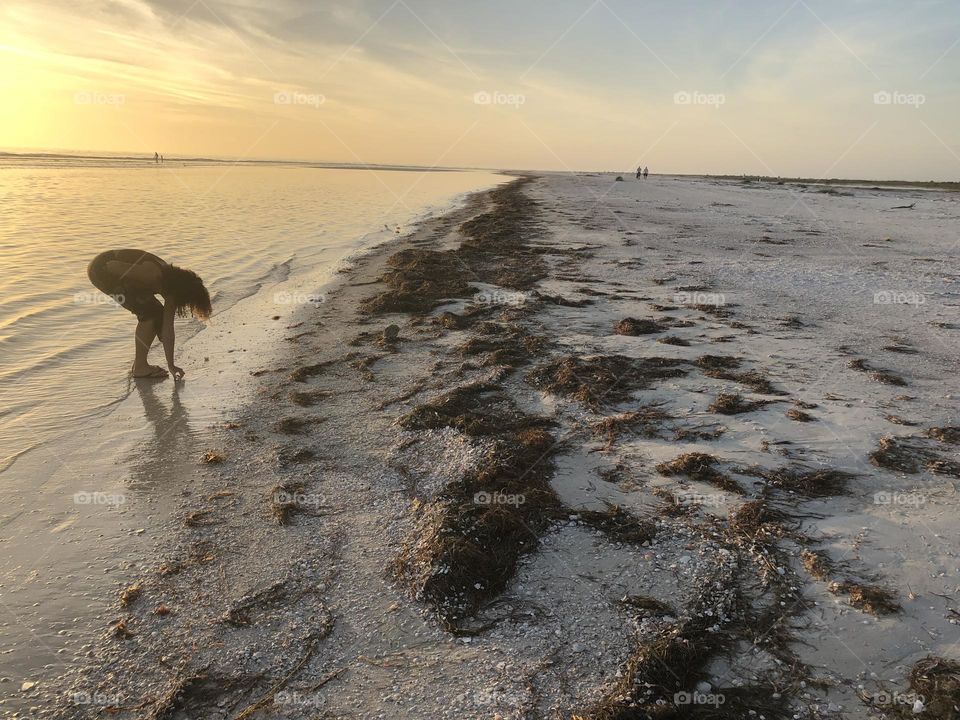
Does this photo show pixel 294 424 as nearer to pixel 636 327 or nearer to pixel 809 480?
pixel 809 480

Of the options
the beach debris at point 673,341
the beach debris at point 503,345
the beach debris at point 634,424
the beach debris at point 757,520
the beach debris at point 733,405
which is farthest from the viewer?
the beach debris at point 673,341

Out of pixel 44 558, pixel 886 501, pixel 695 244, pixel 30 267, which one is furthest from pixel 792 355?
pixel 30 267

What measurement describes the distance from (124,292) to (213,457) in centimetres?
326

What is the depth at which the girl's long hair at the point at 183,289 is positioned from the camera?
7.58 m

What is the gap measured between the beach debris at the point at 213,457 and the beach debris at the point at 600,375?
3.84 metres

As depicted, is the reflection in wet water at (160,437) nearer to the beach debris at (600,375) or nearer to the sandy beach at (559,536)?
the sandy beach at (559,536)

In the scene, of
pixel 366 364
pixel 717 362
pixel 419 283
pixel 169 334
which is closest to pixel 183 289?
pixel 169 334

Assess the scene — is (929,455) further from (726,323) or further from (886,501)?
(726,323)

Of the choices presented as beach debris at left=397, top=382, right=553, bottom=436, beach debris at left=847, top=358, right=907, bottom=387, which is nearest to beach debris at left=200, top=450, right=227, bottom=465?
beach debris at left=397, top=382, right=553, bottom=436

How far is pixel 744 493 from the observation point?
4.84 metres

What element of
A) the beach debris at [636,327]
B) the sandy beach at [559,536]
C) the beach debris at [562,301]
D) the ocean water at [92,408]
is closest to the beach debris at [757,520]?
the sandy beach at [559,536]

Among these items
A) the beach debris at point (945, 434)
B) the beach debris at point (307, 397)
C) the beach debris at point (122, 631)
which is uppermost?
the beach debris at point (945, 434)

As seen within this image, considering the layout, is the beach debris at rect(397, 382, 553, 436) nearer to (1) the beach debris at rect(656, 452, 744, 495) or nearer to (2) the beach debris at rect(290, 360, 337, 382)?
(1) the beach debris at rect(656, 452, 744, 495)

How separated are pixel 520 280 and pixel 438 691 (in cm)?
1089
